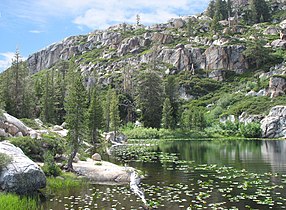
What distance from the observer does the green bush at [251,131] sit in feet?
354

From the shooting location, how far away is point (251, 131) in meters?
108

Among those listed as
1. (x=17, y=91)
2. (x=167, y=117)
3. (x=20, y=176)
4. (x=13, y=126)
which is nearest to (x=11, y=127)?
(x=13, y=126)

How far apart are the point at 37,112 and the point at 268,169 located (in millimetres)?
81497

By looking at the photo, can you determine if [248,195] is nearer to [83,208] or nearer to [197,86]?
[83,208]

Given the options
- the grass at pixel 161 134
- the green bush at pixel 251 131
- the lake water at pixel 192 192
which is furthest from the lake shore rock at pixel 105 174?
the green bush at pixel 251 131

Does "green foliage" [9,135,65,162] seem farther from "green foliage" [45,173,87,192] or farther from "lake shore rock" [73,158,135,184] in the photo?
"green foliage" [45,173,87,192]

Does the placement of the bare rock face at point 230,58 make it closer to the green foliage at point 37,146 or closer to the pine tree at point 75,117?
the green foliage at point 37,146

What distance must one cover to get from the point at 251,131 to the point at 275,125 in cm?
790

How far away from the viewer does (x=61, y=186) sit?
25625 millimetres

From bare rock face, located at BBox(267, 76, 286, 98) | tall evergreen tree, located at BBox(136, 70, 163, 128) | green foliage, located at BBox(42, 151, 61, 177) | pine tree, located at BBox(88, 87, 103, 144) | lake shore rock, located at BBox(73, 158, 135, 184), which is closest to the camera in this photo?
green foliage, located at BBox(42, 151, 61, 177)

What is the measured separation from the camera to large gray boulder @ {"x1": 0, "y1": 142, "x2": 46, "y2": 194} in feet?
68.8

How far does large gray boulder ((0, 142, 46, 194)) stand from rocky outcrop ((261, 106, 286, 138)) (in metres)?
96.3

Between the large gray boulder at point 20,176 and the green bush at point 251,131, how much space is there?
9409 cm

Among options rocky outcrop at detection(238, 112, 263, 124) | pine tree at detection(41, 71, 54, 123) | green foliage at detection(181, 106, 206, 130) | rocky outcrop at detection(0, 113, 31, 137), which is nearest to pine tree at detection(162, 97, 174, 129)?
green foliage at detection(181, 106, 206, 130)
